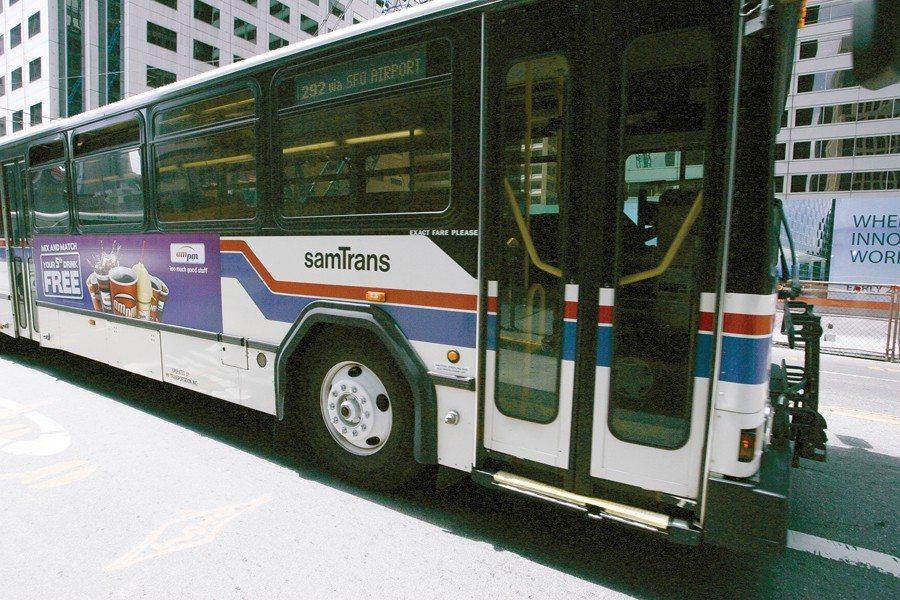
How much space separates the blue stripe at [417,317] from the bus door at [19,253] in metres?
4.88

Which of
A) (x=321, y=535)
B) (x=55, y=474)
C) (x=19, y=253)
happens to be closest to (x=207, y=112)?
(x=55, y=474)

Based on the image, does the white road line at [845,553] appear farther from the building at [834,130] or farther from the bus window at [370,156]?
the building at [834,130]

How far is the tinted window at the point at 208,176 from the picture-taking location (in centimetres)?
436

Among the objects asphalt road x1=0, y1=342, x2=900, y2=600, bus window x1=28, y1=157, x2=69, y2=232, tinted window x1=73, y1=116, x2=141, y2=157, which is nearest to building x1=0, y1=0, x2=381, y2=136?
bus window x1=28, y1=157, x2=69, y2=232

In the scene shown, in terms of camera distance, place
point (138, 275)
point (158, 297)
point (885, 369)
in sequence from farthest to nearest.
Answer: point (885, 369) → point (138, 275) → point (158, 297)

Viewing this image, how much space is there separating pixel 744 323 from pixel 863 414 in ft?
15.5

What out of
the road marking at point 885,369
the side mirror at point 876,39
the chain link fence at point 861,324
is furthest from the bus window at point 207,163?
the road marking at point 885,369

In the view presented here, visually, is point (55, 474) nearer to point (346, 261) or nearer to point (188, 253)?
point (188, 253)

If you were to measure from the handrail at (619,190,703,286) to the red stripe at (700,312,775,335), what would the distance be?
31cm

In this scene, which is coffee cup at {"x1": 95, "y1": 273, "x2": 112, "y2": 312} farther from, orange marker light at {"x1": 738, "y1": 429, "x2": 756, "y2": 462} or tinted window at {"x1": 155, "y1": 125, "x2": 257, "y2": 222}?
orange marker light at {"x1": 738, "y1": 429, "x2": 756, "y2": 462}

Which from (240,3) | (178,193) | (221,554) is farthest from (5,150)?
(240,3)

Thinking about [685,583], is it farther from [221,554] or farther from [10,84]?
[10,84]

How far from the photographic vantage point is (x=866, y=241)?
19859 mm

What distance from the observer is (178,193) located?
4.99 m
